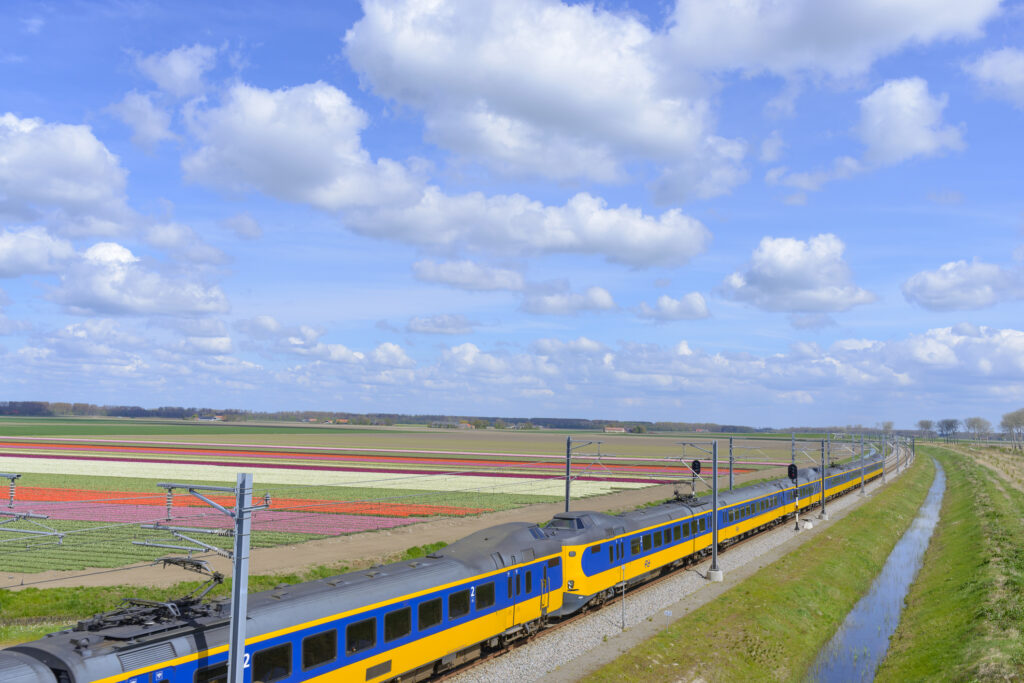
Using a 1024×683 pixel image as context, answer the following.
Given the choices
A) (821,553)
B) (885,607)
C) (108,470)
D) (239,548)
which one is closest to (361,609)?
(239,548)

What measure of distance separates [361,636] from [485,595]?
5.33 m

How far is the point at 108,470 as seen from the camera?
89062 millimetres

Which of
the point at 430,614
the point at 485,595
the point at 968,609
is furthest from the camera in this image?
the point at 968,609

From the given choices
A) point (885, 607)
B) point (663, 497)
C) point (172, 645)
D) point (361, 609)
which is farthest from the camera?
point (663, 497)

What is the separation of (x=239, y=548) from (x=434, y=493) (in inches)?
2334

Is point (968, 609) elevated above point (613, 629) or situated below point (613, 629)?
above

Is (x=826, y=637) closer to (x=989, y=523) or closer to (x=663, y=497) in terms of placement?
(x=989, y=523)

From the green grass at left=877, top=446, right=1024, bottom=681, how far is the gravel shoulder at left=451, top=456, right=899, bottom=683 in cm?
765

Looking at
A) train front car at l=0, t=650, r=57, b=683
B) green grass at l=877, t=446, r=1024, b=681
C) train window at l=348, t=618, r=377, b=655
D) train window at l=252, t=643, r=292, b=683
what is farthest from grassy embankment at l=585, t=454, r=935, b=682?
train front car at l=0, t=650, r=57, b=683

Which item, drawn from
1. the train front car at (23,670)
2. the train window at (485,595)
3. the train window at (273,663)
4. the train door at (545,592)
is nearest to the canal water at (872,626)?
the train door at (545,592)

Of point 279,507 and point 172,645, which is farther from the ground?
point 172,645

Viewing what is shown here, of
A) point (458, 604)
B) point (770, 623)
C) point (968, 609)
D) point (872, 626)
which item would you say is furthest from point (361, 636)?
point (968, 609)

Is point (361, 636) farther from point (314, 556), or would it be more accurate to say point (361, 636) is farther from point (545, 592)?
point (314, 556)

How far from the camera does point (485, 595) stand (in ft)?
74.9
